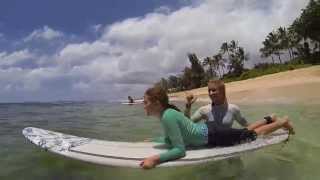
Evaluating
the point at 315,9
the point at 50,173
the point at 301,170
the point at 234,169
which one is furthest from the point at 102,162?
the point at 315,9

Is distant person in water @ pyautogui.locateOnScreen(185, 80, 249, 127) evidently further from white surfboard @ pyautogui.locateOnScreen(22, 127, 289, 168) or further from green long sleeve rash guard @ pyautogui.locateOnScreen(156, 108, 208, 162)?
green long sleeve rash guard @ pyautogui.locateOnScreen(156, 108, 208, 162)

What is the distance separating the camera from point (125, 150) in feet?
21.8

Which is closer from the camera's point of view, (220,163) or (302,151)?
(220,163)

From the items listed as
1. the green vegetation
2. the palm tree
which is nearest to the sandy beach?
the green vegetation

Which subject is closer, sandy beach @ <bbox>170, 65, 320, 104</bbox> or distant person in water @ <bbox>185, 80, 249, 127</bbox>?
distant person in water @ <bbox>185, 80, 249, 127</bbox>

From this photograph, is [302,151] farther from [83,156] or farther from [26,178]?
[26,178]

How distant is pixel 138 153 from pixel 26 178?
1.88 meters

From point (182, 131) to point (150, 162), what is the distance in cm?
76

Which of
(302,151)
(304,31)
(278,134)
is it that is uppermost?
(304,31)

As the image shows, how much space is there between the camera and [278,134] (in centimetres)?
715

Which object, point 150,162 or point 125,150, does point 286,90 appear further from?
point 150,162

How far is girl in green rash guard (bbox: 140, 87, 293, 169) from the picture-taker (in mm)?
5469

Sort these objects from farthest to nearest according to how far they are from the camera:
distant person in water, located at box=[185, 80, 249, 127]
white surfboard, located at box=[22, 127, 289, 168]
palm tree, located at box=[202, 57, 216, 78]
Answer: palm tree, located at box=[202, 57, 216, 78], distant person in water, located at box=[185, 80, 249, 127], white surfboard, located at box=[22, 127, 289, 168]

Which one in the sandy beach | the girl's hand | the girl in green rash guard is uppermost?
the girl in green rash guard
